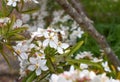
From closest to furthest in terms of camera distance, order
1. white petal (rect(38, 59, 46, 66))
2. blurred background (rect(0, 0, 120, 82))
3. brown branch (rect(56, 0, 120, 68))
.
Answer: white petal (rect(38, 59, 46, 66)), brown branch (rect(56, 0, 120, 68)), blurred background (rect(0, 0, 120, 82))

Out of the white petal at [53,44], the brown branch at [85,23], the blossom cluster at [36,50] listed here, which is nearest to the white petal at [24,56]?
the blossom cluster at [36,50]

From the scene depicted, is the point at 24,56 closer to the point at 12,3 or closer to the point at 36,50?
the point at 36,50

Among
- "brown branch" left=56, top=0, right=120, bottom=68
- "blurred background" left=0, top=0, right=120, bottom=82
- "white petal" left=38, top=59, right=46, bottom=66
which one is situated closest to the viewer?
"white petal" left=38, top=59, right=46, bottom=66

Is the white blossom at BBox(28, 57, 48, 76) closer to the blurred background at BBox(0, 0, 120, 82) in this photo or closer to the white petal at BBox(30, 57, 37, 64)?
the white petal at BBox(30, 57, 37, 64)

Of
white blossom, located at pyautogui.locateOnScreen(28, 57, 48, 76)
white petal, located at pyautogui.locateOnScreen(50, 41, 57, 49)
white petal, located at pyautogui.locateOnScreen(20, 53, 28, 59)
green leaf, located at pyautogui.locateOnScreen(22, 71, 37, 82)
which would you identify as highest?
white petal, located at pyautogui.locateOnScreen(50, 41, 57, 49)

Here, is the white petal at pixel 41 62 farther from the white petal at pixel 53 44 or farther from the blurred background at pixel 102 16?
the blurred background at pixel 102 16

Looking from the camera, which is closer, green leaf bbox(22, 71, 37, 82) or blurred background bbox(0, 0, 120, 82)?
green leaf bbox(22, 71, 37, 82)

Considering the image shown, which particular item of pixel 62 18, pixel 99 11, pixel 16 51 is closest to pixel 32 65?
pixel 16 51

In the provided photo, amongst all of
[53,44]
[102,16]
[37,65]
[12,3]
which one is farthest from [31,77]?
[102,16]

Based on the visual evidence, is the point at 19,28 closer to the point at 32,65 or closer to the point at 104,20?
the point at 32,65

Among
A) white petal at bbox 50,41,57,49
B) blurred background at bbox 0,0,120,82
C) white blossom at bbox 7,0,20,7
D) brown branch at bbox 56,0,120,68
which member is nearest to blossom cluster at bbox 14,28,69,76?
white petal at bbox 50,41,57,49

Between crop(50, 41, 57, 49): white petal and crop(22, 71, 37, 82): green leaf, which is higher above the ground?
crop(50, 41, 57, 49): white petal
